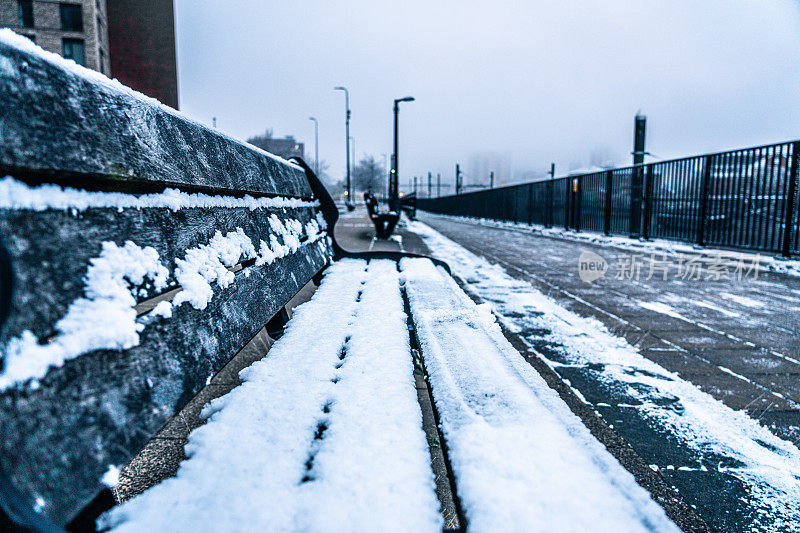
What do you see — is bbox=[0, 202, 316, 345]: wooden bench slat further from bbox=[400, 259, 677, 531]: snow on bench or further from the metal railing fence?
the metal railing fence

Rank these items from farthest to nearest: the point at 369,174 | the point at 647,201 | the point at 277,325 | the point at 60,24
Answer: the point at 369,174
the point at 60,24
the point at 647,201
the point at 277,325

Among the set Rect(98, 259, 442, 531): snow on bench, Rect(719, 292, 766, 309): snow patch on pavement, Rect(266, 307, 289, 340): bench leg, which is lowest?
Rect(719, 292, 766, 309): snow patch on pavement

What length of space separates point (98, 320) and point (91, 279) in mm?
66

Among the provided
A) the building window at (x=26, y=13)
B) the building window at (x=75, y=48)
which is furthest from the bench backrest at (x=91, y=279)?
the building window at (x=26, y=13)

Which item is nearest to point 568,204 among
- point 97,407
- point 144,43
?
point 97,407

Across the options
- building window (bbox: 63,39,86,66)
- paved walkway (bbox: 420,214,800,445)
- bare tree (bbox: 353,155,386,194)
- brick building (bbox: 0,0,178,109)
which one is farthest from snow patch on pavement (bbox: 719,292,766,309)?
bare tree (bbox: 353,155,386,194)

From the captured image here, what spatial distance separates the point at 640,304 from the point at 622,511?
4.23 meters

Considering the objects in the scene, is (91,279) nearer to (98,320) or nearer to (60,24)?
(98,320)

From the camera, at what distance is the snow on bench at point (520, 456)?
2.29 feet

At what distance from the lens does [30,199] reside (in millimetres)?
628

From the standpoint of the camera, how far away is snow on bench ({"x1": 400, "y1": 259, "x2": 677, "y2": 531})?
698 millimetres

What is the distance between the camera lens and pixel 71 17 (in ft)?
105

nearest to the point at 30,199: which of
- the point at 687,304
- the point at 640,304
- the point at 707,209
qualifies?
the point at 640,304

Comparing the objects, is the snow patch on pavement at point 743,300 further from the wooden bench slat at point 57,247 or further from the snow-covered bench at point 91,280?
the wooden bench slat at point 57,247
